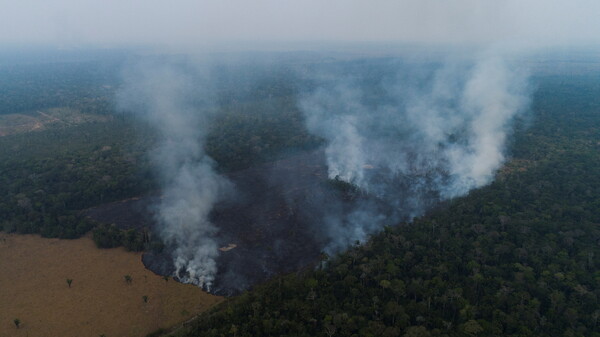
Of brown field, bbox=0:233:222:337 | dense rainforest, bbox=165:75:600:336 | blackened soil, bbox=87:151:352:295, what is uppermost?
dense rainforest, bbox=165:75:600:336

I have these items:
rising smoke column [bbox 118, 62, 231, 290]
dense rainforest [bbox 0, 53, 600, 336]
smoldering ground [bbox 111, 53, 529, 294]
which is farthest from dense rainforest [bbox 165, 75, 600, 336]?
rising smoke column [bbox 118, 62, 231, 290]

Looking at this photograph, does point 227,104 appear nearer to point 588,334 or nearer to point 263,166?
point 263,166

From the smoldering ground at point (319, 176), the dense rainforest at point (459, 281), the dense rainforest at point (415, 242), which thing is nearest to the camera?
the dense rainforest at point (459, 281)

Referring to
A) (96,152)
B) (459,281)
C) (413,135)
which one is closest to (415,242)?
(459,281)

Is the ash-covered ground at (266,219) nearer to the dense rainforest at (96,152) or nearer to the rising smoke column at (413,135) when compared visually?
the rising smoke column at (413,135)

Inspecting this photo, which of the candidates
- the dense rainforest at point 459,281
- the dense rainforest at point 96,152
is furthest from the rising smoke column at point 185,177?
the dense rainforest at point 459,281

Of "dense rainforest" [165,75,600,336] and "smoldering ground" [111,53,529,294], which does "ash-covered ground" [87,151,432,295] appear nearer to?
"smoldering ground" [111,53,529,294]

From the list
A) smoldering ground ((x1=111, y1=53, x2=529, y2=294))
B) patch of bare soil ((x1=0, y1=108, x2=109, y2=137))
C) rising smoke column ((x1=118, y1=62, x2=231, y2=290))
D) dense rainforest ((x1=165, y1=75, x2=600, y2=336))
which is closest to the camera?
dense rainforest ((x1=165, y1=75, x2=600, y2=336))
